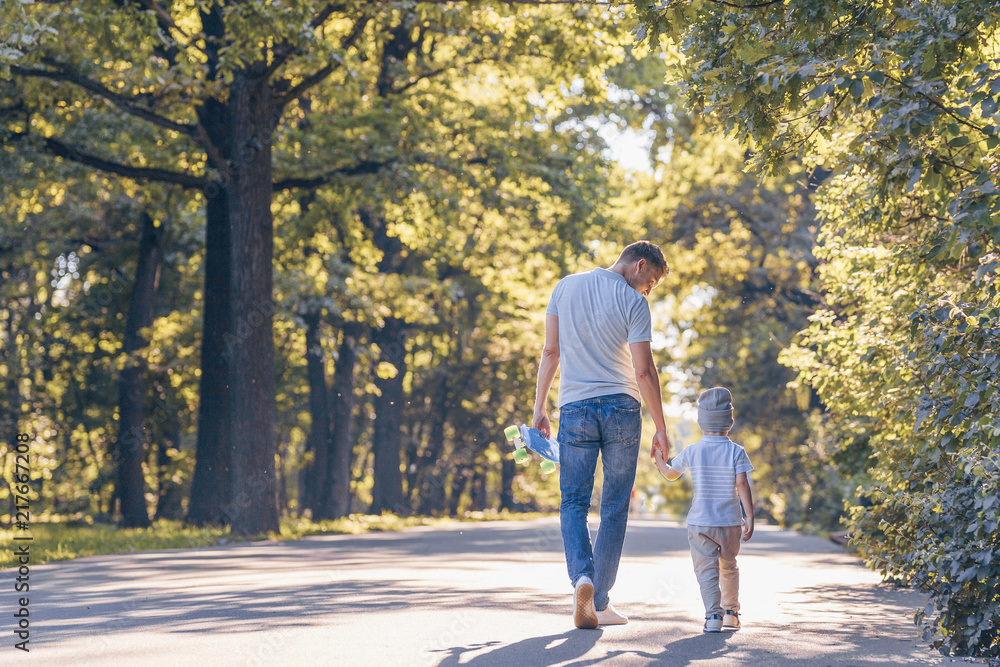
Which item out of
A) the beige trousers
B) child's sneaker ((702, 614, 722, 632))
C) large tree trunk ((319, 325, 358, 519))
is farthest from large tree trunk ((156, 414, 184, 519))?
child's sneaker ((702, 614, 722, 632))

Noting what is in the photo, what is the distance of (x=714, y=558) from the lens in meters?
6.45

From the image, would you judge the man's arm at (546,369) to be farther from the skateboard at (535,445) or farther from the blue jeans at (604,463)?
the blue jeans at (604,463)

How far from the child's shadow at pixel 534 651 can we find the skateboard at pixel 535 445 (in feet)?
3.77

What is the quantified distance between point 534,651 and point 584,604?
72cm

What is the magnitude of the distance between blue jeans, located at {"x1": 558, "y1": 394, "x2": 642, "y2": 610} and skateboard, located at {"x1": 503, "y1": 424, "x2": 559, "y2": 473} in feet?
1.31

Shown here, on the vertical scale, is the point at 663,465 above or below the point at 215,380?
below

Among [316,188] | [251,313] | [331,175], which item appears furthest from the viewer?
[316,188]

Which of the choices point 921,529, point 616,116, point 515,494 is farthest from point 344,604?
point 515,494

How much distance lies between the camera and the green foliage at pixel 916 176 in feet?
18.2

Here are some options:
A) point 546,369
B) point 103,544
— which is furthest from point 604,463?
point 103,544

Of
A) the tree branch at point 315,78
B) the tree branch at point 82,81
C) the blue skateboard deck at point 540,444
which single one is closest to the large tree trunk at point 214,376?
the tree branch at point 315,78

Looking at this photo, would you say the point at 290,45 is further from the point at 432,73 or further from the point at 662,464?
the point at 662,464

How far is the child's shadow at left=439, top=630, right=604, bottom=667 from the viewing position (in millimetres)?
5113

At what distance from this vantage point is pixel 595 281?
254 inches
